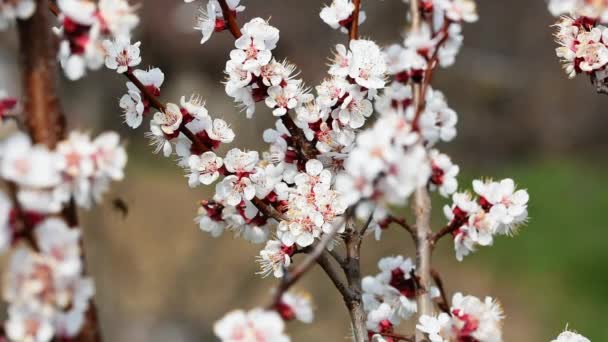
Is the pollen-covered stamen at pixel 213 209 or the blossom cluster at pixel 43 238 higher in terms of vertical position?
the pollen-covered stamen at pixel 213 209

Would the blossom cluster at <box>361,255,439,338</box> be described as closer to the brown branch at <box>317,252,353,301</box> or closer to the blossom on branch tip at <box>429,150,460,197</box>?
the brown branch at <box>317,252,353,301</box>

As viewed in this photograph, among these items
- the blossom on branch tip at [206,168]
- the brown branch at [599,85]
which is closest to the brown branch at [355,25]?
the blossom on branch tip at [206,168]

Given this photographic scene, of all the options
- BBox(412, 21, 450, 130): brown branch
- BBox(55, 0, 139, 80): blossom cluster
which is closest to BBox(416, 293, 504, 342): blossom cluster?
BBox(412, 21, 450, 130): brown branch

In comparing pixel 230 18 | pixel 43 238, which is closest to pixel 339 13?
pixel 230 18

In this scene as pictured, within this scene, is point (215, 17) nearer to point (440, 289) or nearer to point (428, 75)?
point (428, 75)

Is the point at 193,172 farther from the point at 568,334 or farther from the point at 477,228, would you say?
the point at 568,334

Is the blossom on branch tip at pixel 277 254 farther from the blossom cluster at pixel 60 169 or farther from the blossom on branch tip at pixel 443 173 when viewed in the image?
the blossom cluster at pixel 60 169
